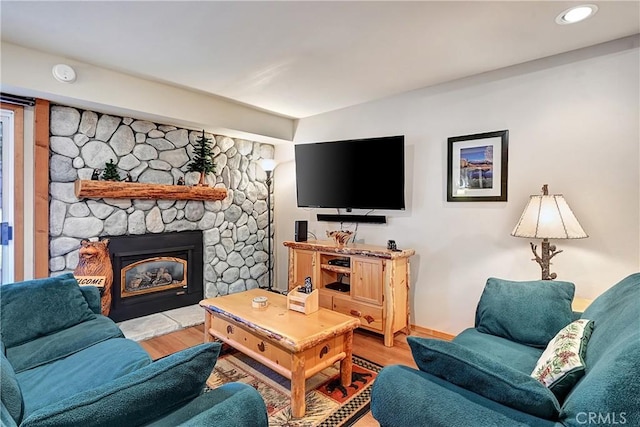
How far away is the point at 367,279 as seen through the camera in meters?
3.15

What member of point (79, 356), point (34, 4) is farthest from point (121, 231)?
point (34, 4)

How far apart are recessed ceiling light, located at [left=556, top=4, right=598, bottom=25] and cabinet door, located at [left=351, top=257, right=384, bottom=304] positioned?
7.05ft

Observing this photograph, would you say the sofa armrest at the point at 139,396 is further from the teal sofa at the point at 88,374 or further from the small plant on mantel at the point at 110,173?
the small plant on mantel at the point at 110,173

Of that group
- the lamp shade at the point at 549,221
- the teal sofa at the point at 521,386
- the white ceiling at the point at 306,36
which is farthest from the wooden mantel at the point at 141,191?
the lamp shade at the point at 549,221

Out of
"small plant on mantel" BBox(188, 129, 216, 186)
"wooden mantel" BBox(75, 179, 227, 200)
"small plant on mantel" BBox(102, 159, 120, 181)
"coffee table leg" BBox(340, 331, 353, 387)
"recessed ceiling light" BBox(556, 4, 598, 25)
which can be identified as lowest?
"coffee table leg" BBox(340, 331, 353, 387)

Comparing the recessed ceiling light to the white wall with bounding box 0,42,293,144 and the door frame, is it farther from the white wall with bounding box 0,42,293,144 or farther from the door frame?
the door frame

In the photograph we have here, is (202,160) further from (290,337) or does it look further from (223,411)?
(223,411)

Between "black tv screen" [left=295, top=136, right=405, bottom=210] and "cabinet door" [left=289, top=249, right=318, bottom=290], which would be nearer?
"black tv screen" [left=295, top=136, right=405, bottom=210]

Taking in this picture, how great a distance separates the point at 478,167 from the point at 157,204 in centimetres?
326

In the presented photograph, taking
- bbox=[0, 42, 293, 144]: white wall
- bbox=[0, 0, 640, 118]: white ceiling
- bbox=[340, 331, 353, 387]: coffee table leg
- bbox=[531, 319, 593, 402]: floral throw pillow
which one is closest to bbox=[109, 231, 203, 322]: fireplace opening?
bbox=[0, 42, 293, 144]: white wall

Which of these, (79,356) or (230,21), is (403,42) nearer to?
(230,21)

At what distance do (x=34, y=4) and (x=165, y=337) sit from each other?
2.68 m

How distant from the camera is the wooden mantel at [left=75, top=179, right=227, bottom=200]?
2969 millimetres

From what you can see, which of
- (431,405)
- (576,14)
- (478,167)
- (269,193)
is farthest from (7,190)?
(576,14)
